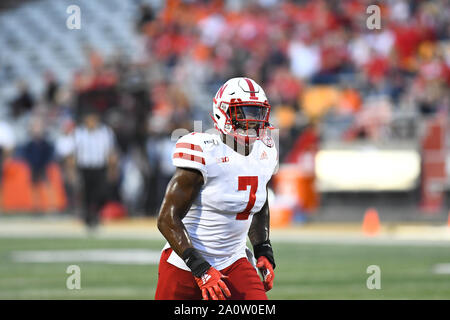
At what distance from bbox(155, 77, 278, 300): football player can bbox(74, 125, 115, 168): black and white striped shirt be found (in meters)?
9.52

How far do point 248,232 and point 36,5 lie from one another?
22.9 m

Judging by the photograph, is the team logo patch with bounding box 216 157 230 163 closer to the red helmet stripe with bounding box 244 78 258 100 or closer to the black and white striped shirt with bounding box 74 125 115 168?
the red helmet stripe with bounding box 244 78 258 100

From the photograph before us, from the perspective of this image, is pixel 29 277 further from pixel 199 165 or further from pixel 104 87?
pixel 104 87

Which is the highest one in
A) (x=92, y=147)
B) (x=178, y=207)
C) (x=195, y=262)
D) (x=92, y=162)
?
(x=92, y=147)

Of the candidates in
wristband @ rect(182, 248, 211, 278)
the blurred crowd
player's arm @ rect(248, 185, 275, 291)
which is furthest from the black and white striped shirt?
wristband @ rect(182, 248, 211, 278)

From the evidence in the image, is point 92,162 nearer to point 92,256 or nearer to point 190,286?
point 92,256

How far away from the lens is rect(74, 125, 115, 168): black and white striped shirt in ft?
45.4

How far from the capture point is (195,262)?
4.15 meters

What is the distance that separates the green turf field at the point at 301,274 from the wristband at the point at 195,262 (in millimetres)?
3178

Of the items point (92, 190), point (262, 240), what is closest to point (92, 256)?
point (92, 190)

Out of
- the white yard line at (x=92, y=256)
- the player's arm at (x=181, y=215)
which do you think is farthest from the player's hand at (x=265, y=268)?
the white yard line at (x=92, y=256)

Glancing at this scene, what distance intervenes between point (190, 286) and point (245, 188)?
0.54 metres

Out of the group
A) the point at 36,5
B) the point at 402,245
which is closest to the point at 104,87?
the point at 402,245
